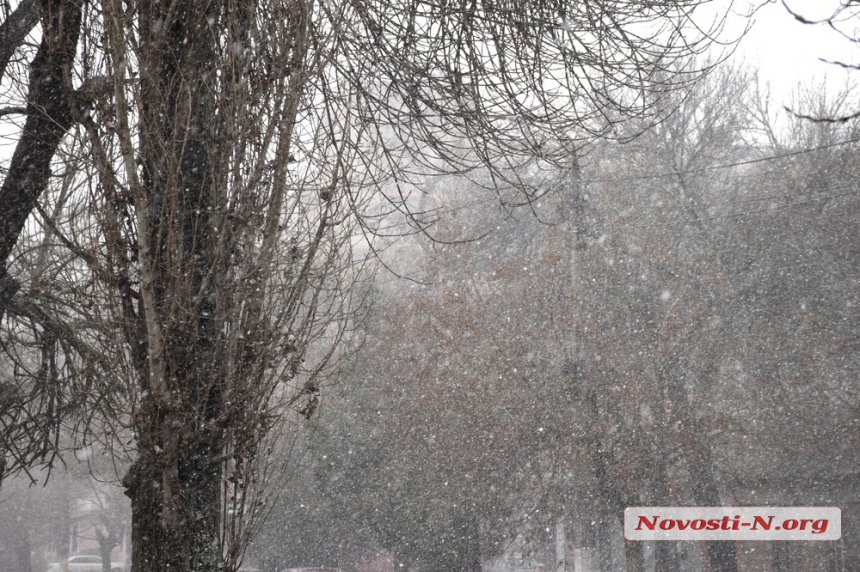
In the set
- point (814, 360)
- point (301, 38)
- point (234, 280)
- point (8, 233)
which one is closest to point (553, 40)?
point (301, 38)

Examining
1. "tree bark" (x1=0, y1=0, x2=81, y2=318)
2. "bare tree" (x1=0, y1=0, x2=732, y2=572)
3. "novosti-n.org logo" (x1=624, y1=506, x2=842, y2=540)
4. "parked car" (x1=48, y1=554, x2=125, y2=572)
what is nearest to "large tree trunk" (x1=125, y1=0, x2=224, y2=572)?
"bare tree" (x1=0, y1=0, x2=732, y2=572)

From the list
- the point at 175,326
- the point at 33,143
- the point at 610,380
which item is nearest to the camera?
the point at 175,326

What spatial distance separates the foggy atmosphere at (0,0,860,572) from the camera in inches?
164

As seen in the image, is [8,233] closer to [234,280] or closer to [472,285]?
[234,280]

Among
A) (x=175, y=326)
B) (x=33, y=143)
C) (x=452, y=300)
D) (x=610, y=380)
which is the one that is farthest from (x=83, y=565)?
(x=175, y=326)

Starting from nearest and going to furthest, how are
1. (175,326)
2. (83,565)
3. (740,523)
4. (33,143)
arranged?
(175,326) < (33,143) < (740,523) < (83,565)

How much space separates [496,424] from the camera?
49.9 feet

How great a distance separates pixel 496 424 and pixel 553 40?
10769mm

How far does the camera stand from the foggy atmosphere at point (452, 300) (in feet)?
13.6

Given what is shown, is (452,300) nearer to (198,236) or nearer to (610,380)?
(610,380)

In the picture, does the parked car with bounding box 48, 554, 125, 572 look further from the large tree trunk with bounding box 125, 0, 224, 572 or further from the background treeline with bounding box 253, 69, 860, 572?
the large tree trunk with bounding box 125, 0, 224, 572

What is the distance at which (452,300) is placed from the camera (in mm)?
16375

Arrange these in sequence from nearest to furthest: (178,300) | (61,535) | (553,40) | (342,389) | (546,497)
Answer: (178,300) → (553,40) → (546,497) → (342,389) → (61,535)

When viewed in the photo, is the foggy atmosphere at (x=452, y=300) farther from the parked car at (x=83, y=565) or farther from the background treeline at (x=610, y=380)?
the parked car at (x=83, y=565)
